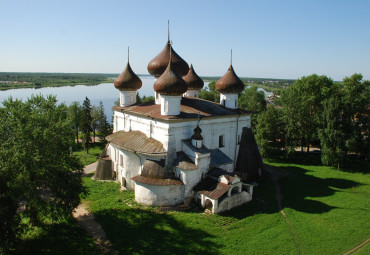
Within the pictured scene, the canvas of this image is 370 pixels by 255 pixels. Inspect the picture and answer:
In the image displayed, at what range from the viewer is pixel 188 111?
635 inches

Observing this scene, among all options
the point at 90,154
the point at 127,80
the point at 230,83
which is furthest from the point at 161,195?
the point at 90,154

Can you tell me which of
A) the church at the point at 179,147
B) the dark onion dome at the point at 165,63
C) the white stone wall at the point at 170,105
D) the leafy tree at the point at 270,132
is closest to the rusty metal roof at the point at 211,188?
the church at the point at 179,147

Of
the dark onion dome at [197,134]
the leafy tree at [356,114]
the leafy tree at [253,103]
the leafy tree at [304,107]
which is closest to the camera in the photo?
the dark onion dome at [197,134]

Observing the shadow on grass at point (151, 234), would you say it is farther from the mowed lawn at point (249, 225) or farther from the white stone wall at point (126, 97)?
the white stone wall at point (126, 97)

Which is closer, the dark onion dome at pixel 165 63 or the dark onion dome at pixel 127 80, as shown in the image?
the dark onion dome at pixel 165 63

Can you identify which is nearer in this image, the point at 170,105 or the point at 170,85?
the point at 170,85

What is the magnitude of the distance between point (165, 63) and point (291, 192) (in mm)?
12175

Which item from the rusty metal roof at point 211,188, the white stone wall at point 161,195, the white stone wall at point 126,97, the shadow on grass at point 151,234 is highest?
the white stone wall at point 126,97

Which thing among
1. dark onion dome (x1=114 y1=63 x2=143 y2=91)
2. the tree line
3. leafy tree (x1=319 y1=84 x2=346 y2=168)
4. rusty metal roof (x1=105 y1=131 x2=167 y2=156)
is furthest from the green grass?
leafy tree (x1=319 y1=84 x2=346 y2=168)

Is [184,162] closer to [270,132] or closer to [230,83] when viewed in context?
[230,83]

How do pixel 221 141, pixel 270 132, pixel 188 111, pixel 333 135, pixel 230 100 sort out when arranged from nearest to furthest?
pixel 188 111 < pixel 221 141 < pixel 230 100 < pixel 333 135 < pixel 270 132

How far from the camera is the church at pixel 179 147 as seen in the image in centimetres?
1416

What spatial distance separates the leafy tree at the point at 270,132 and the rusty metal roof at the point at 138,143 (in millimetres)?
12675

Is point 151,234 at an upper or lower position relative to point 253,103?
lower
